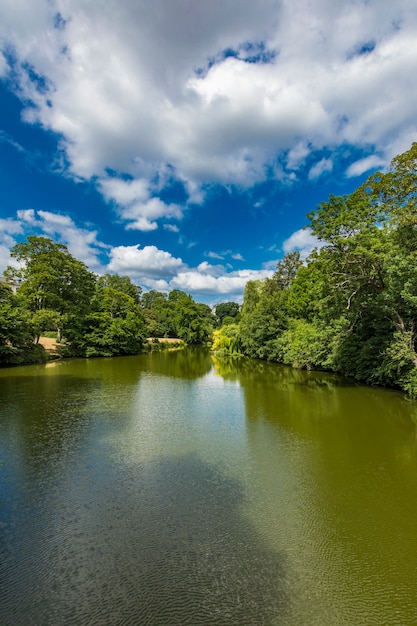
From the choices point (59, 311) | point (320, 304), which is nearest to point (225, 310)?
point (59, 311)

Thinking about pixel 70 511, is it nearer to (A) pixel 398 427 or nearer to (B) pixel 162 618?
(B) pixel 162 618

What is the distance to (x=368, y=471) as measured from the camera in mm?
7828

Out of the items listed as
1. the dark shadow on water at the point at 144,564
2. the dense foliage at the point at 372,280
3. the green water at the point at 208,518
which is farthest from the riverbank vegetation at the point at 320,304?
the dark shadow on water at the point at 144,564

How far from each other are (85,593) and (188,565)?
1.39m

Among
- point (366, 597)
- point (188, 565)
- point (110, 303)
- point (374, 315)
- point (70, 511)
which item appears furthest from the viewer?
point (110, 303)

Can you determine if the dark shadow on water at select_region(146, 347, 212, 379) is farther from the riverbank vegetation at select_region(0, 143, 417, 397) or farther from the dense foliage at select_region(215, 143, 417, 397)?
the dense foliage at select_region(215, 143, 417, 397)

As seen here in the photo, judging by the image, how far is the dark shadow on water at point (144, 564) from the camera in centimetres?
393

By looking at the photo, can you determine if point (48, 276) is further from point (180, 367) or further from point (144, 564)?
point (144, 564)

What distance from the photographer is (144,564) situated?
4730 millimetres

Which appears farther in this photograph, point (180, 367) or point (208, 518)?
point (180, 367)

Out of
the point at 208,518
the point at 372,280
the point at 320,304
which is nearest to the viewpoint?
the point at 208,518

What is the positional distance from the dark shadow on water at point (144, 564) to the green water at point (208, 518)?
21 millimetres

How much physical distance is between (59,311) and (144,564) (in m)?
33.9

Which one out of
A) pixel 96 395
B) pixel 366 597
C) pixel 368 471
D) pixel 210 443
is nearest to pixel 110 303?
pixel 96 395
